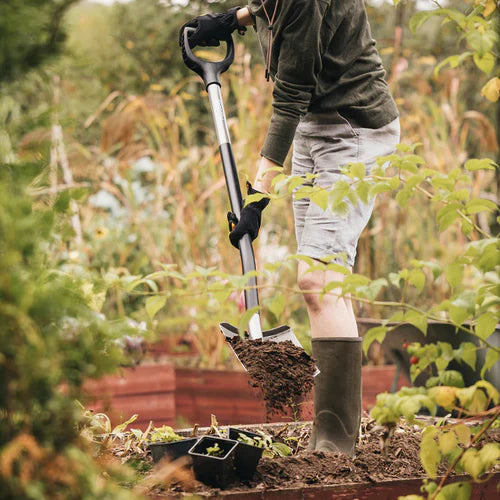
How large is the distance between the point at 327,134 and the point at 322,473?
0.91 metres

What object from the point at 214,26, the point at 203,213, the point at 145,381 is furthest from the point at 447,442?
the point at 203,213

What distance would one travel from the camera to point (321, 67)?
196 centimetres

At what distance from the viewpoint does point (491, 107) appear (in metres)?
7.44

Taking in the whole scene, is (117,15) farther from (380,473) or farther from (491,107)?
(380,473)

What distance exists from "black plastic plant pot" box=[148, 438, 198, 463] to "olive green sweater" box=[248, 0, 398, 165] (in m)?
0.77

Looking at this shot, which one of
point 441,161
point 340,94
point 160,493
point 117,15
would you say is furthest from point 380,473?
point 117,15

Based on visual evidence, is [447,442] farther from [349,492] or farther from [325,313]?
[325,313]

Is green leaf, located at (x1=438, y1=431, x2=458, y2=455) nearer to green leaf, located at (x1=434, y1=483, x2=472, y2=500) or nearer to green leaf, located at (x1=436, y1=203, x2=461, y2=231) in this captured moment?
green leaf, located at (x1=434, y1=483, x2=472, y2=500)

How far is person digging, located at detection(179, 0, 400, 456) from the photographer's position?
184 cm

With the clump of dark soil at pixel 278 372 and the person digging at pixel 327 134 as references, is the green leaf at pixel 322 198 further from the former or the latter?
the clump of dark soil at pixel 278 372

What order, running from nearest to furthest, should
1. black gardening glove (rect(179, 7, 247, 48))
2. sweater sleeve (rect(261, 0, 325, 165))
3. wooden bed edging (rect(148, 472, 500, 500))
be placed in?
wooden bed edging (rect(148, 472, 500, 500)) → sweater sleeve (rect(261, 0, 325, 165)) → black gardening glove (rect(179, 7, 247, 48))

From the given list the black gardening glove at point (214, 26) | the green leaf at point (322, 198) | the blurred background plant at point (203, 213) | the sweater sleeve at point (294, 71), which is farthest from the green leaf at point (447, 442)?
the blurred background plant at point (203, 213)

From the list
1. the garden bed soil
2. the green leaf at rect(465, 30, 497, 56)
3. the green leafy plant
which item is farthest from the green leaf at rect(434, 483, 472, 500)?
the green leaf at rect(465, 30, 497, 56)

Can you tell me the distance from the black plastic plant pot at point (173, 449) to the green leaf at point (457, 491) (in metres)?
0.63
